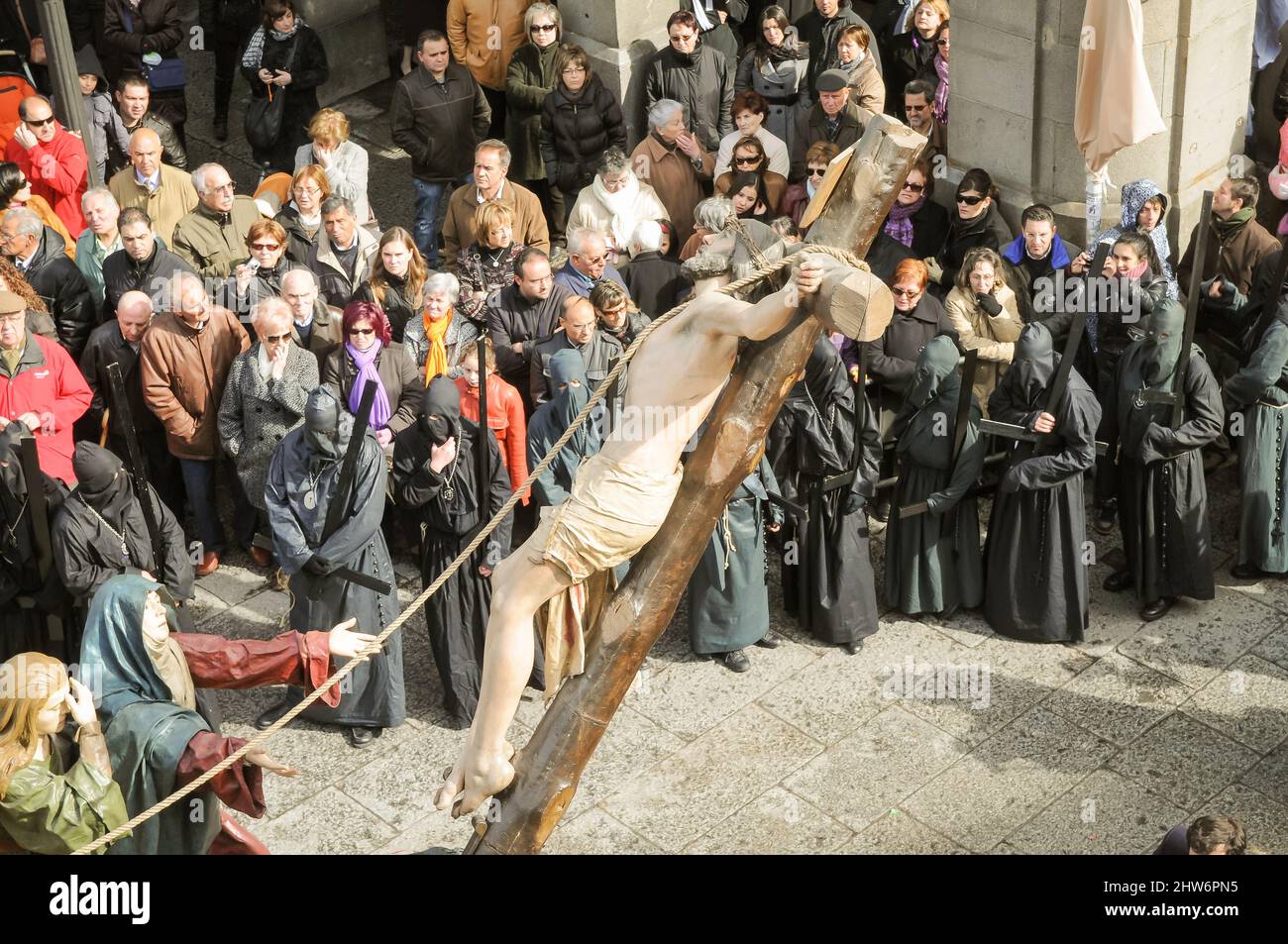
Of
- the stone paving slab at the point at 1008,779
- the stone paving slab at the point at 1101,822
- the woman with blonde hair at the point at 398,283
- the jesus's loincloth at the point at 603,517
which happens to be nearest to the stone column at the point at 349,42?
the woman with blonde hair at the point at 398,283

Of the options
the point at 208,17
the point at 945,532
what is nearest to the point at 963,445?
the point at 945,532

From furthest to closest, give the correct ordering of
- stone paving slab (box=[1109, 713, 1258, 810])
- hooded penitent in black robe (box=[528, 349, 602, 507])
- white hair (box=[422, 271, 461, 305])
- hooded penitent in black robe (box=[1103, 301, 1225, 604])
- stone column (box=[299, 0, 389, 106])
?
1. stone column (box=[299, 0, 389, 106])
2. white hair (box=[422, 271, 461, 305])
3. hooded penitent in black robe (box=[1103, 301, 1225, 604])
4. hooded penitent in black robe (box=[528, 349, 602, 507])
5. stone paving slab (box=[1109, 713, 1258, 810])

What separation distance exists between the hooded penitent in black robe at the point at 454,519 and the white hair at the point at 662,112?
3.54 m

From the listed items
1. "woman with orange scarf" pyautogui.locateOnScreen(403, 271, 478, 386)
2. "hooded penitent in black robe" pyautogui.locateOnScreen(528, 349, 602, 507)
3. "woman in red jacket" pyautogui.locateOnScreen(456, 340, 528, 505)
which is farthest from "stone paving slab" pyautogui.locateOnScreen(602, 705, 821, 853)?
"woman with orange scarf" pyautogui.locateOnScreen(403, 271, 478, 386)

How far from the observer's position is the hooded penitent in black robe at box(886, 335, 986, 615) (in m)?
12.8

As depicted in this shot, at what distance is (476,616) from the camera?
12.6 metres

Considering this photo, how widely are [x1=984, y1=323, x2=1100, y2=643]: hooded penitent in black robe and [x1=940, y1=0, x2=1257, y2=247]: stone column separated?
7.08 ft

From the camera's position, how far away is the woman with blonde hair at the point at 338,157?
49.2ft

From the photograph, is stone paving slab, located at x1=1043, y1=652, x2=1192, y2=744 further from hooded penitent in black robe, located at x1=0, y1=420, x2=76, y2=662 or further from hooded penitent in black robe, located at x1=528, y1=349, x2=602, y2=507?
hooded penitent in black robe, located at x1=0, y1=420, x2=76, y2=662

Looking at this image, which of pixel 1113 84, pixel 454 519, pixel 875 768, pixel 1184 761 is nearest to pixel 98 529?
pixel 454 519

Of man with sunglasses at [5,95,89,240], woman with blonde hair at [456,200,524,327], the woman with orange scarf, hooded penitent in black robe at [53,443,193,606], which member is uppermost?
man with sunglasses at [5,95,89,240]

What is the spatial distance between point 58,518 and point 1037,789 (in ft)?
17.8

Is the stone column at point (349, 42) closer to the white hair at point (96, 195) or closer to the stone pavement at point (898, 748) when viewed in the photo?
the white hair at point (96, 195)

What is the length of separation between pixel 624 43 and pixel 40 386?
5.60 m
